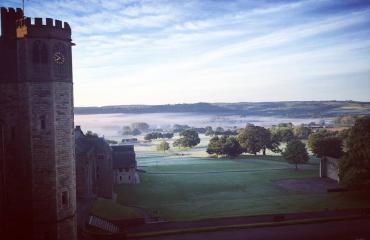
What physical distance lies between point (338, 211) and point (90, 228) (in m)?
27.9

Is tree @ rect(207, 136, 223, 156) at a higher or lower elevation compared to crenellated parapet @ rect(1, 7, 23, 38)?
lower

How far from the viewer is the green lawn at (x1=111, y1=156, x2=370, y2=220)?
145 feet

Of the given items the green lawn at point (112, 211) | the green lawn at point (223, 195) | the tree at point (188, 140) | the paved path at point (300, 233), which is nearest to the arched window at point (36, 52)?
the green lawn at point (112, 211)

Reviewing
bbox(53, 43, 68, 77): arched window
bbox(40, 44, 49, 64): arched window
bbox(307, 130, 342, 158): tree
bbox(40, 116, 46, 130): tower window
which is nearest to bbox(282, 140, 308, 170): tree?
bbox(307, 130, 342, 158): tree

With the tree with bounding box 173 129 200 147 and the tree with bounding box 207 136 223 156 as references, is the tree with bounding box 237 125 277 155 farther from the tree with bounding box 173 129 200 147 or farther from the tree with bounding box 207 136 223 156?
the tree with bounding box 173 129 200 147

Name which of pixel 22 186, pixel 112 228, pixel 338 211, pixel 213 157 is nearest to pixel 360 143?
pixel 338 211

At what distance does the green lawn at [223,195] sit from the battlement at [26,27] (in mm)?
23651

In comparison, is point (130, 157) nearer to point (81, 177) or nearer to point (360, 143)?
point (81, 177)

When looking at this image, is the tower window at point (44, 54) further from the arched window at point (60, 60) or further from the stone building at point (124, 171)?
the stone building at point (124, 171)

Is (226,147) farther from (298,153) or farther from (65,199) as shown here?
(65,199)

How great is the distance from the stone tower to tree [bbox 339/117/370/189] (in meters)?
37.7

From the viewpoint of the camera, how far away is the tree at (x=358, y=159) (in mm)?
47719

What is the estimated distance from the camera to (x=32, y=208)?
89.4ft

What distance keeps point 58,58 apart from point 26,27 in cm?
303
